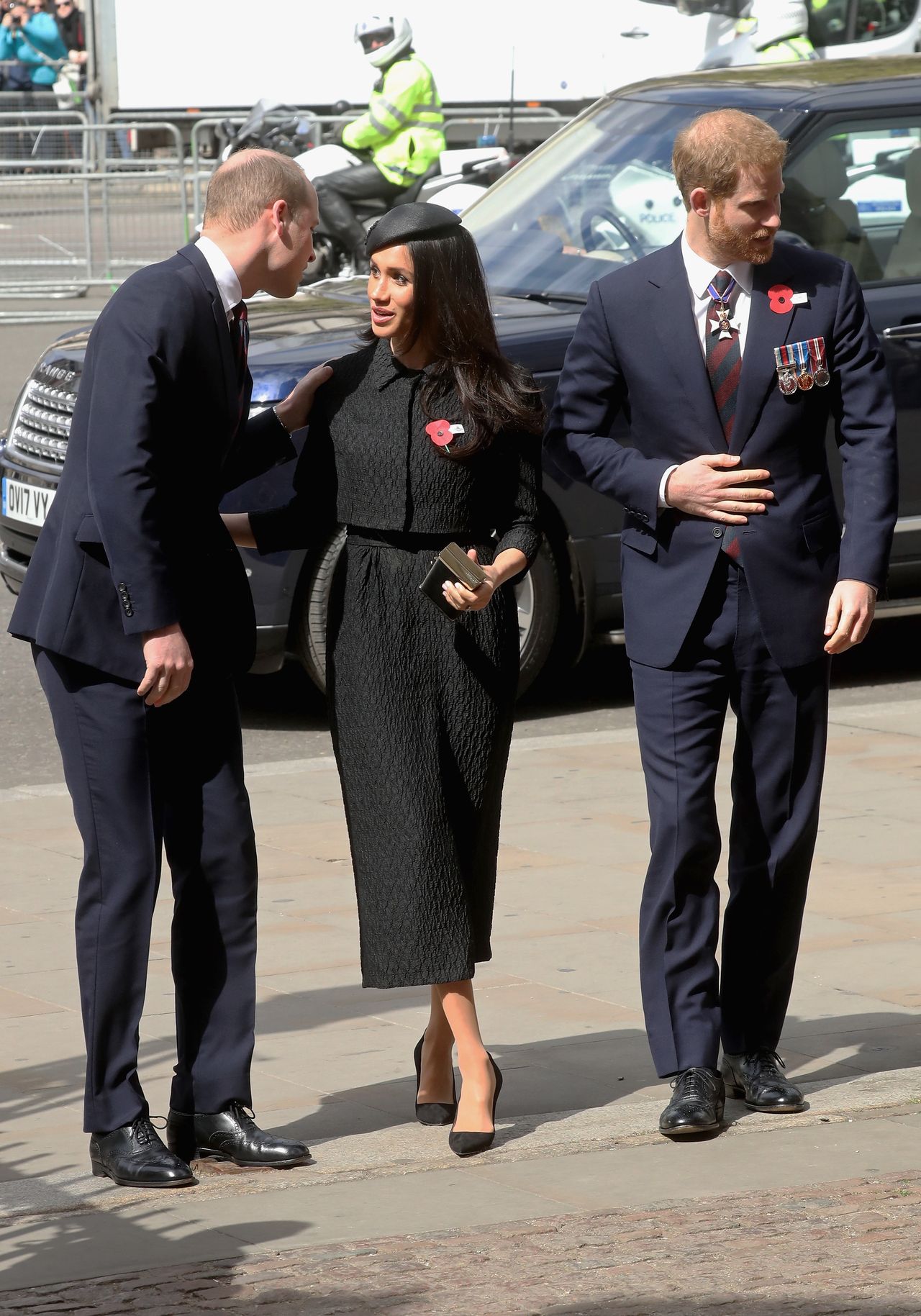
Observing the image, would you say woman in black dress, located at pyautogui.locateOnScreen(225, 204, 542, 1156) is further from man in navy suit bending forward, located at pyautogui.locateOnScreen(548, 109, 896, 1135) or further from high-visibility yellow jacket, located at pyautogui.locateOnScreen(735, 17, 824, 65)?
high-visibility yellow jacket, located at pyautogui.locateOnScreen(735, 17, 824, 65)

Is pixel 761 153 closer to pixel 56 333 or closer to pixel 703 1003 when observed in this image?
pixel 703 1003

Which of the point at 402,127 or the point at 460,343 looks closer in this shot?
the point at 460,343

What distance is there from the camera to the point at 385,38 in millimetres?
17781

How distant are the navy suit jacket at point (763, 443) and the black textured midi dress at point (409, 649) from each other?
0.25 metres

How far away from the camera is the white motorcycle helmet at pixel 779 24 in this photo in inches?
653

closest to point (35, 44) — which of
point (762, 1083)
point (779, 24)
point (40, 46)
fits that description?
point (40, 46)

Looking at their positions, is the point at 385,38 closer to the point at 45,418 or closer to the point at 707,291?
the point at 45,418

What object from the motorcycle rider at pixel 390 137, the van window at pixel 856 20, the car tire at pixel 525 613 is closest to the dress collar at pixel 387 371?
the car tire at pixel 525 613

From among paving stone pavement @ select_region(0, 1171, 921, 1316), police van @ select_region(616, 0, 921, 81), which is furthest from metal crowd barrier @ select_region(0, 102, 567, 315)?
paving stone pavement @ select_region(0, 1171, 921, 1316)

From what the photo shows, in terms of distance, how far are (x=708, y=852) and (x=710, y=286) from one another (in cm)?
113

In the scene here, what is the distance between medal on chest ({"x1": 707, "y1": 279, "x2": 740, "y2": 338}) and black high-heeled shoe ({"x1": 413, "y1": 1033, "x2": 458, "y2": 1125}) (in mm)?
1540

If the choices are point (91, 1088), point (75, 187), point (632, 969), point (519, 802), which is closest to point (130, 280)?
point (91, 1088)

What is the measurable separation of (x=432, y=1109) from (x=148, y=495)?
1.43 meters

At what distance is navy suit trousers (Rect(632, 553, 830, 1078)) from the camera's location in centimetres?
459
